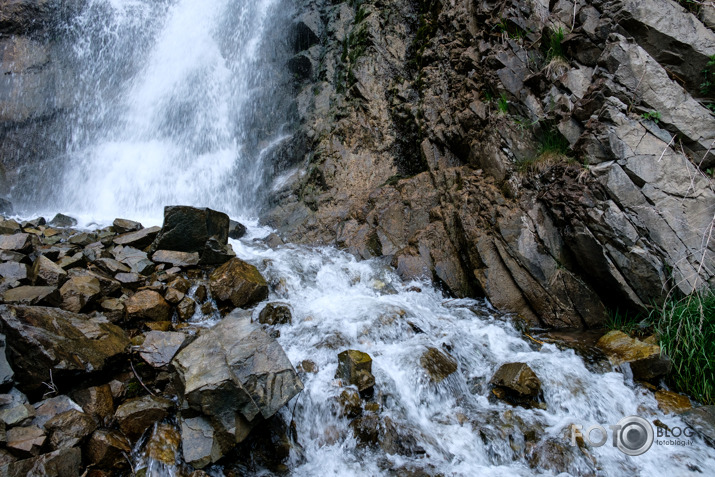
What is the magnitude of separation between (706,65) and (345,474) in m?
6.80

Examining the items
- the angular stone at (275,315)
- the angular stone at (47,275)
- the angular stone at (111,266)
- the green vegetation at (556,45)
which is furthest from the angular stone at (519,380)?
the angular stone at (47,275)

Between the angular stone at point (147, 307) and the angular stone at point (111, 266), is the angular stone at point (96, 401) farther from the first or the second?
the angular stone at point (111, 266)

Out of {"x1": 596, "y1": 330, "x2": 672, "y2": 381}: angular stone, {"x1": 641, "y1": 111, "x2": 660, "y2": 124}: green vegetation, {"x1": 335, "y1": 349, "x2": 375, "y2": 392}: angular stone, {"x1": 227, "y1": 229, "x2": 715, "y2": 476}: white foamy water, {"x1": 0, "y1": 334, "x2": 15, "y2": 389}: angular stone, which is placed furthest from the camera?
{"x1": 641, "y1": 111, "x2": 660, "y2": 124}: green vegetation

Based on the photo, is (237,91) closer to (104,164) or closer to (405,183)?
(104,164)

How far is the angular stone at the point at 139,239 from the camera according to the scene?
614 centimetres

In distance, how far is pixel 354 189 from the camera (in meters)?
8.67

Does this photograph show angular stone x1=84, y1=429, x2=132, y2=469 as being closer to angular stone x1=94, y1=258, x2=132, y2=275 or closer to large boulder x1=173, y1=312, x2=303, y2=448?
large boulder x1=173, y1=312, x2=303, y2=448

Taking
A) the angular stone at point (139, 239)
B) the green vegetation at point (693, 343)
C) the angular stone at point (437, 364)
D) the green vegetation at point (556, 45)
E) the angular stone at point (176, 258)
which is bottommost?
the angular stone at point (139, 239)

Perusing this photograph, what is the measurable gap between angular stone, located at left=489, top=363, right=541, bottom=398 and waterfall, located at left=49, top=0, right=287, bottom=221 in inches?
305

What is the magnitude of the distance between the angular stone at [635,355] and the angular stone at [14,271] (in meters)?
7.29

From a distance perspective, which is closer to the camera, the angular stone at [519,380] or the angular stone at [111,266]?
the angular stone at [519,380]

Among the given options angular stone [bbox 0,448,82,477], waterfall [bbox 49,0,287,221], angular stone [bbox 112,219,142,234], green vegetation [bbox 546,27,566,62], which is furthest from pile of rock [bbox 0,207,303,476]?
green vegetation [bbox 546,27,566,62]

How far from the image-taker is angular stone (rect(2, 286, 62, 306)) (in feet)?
13.1

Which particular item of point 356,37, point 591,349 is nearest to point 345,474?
point 591,349
